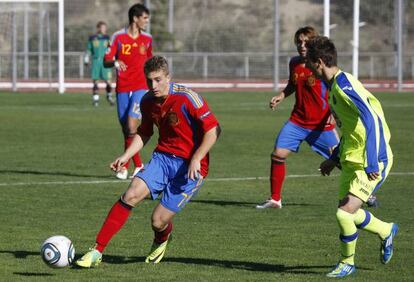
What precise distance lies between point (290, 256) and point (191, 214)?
2.68 meters

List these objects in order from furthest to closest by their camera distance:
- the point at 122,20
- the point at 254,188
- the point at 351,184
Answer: the point at 122,20
the point at 254,188
the point at 351,184

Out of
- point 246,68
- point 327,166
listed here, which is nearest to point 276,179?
point 327,166

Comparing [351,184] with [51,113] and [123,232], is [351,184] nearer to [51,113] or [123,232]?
[123,232]

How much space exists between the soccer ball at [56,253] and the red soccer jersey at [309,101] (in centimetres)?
464

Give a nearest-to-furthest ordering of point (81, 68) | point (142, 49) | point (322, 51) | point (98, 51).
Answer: point (322, 51), point (142, 49), point (98, 51), point (81, 68)

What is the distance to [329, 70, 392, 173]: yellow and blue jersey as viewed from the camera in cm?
809

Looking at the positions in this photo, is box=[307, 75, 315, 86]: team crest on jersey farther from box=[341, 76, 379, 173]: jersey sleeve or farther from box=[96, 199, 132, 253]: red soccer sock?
box=[96, 199, 132, 253]: red soccer sock

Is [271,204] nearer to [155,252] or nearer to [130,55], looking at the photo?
[155,252]

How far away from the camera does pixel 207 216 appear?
11.5 meters

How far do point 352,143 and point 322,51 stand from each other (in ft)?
2.52

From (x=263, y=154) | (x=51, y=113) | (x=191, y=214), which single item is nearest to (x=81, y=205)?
(x=191, y=214)

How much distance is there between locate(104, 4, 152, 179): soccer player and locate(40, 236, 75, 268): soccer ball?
6644 mm

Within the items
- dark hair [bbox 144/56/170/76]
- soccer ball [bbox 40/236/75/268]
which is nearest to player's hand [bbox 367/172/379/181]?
dark hair [bbox 144/56/170/76]

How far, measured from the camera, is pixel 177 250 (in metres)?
9.46
